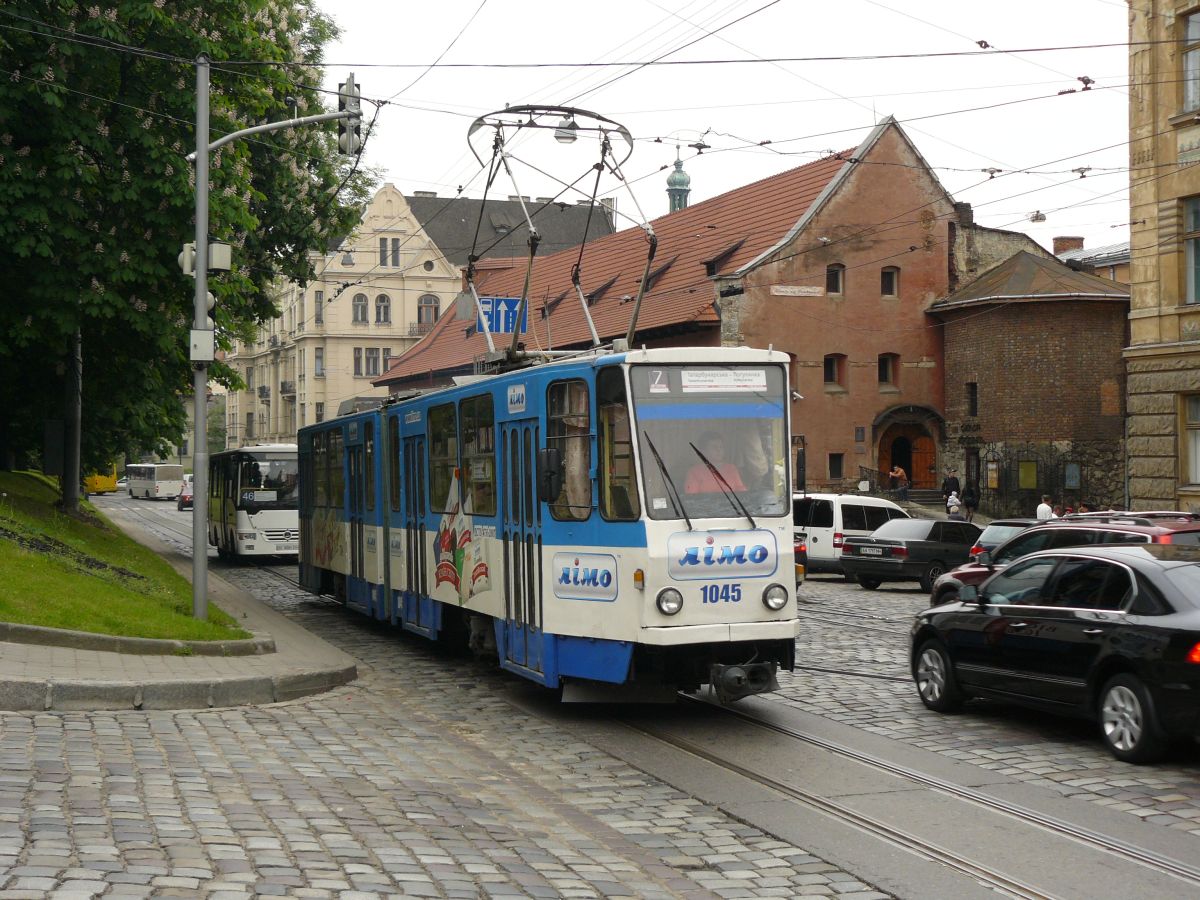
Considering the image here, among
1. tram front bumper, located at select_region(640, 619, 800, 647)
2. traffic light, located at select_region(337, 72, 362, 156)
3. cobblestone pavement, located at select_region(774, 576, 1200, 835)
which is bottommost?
cobblestone pavement, located at select_region(774, 576, 1200, 835)

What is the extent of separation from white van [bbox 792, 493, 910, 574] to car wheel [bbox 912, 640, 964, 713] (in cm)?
1865

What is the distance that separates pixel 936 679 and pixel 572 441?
370cm

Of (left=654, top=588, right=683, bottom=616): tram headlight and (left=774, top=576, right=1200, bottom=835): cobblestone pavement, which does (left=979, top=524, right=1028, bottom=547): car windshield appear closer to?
(left=774, top=576, right=1200, bottom=835): cobblestone pavement

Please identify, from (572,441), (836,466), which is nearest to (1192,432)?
(836,466)

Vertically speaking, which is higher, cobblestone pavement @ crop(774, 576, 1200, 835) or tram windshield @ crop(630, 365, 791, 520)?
tram windshield @ crop(630, 365, 791, 520)

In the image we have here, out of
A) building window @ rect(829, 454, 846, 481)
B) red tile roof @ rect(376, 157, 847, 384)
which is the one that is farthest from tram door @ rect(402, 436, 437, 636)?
building window @ rect(829, 454, 846, 481)

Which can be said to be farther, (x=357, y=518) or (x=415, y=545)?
(x=357, y=518)

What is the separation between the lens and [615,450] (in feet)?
37.6

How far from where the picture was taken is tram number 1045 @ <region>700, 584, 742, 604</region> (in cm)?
1115

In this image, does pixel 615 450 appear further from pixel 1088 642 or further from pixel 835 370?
pixel 835 370

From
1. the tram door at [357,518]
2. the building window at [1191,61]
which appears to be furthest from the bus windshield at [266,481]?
the building window at [1191,61]

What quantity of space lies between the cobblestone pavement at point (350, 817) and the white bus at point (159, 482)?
87.1 meters

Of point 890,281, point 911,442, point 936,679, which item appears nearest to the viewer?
point 936,679

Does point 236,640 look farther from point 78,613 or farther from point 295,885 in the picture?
point 295,885
